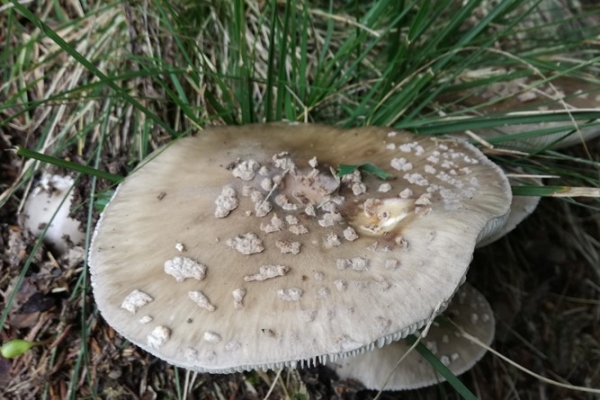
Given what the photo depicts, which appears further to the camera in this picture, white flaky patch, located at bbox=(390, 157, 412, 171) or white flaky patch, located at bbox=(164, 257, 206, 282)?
white flaky patch, located at bbox=(390, 157, 412, 171)

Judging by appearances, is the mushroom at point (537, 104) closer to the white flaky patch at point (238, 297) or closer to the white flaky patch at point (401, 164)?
Result: the white flaky patch at point (401, 164)

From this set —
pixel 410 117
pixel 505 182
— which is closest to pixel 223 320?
pixel 505 182

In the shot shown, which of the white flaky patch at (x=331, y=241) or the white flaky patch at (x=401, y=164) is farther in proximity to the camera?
the white flaky patch at (x=401, y=164)

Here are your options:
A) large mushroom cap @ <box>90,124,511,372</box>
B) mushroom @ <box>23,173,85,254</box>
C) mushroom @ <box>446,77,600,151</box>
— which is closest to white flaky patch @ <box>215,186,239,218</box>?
large mushroom cap @ <box>90,124,511,372</box>

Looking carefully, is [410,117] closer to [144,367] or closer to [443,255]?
[443,255]

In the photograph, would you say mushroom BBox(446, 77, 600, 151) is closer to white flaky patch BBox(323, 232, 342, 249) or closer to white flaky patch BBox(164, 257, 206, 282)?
white flaky patch BBox(323, 232, 342, 249)

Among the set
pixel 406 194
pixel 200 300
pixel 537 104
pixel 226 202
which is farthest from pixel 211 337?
pixel 537 104

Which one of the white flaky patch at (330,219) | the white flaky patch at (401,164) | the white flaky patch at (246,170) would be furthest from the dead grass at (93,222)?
the white flaky patch at (330,219)
